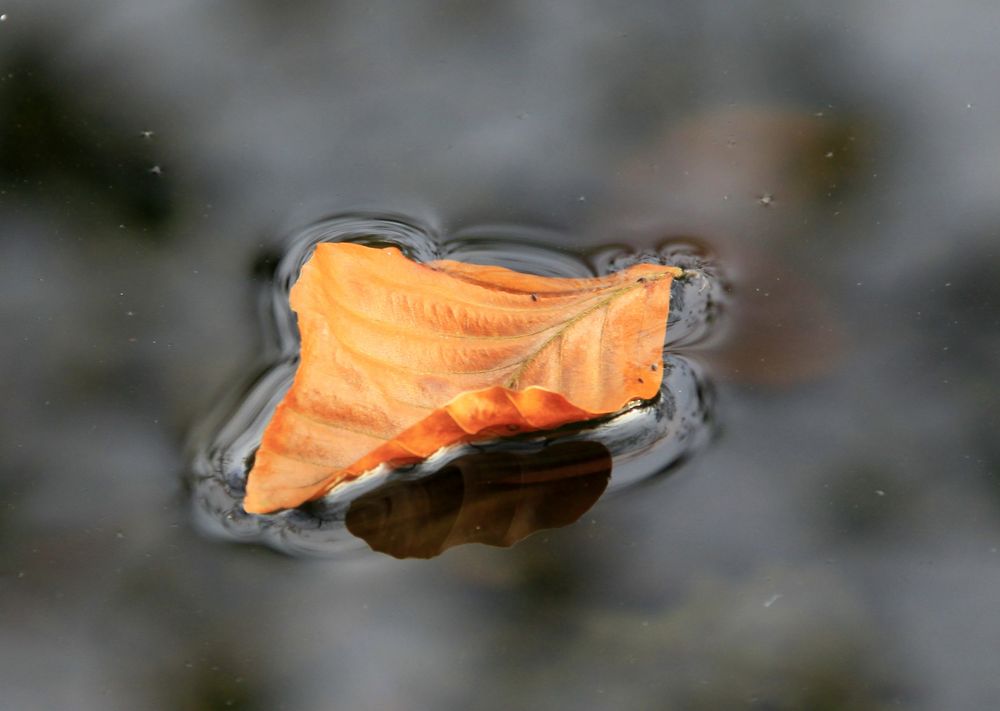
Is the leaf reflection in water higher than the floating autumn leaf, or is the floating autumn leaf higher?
the floating autumn leaf

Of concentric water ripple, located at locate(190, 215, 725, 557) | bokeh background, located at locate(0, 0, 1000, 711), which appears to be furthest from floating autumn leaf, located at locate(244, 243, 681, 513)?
bokeh background, located at locate(0, 0, 1000, 711)

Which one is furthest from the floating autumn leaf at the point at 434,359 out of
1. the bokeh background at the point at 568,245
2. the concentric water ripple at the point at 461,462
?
the bokeh background at the point at 568,245

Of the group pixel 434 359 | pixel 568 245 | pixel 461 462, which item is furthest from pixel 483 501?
pixel 568 245

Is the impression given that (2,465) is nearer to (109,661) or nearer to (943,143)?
(109,661)

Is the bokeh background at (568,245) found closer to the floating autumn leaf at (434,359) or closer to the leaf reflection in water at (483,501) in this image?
the leaf reflection in water at (483,501)

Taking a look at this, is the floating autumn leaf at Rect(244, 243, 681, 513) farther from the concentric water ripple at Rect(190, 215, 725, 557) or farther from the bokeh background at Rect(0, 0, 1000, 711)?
the bokeh background at Rect(0, 0, 1000, 711)

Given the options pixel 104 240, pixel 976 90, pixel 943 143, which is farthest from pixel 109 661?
pixel 976 90
